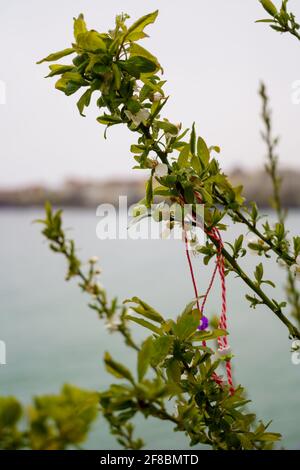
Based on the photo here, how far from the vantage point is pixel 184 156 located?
52 cm

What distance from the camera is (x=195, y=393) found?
49cm

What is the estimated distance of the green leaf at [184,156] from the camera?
0.52m

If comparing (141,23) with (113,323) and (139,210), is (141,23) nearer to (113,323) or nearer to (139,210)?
(139,210)

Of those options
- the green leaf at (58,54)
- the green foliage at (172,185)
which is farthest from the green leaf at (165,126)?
the green leaf at (58,54)

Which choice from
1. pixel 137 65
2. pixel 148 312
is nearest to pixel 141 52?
pixel 137 65

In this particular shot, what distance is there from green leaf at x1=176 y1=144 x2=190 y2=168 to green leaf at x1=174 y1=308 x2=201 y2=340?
0.15 metres

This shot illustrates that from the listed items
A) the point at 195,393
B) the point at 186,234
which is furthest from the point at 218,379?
the point at 186,234

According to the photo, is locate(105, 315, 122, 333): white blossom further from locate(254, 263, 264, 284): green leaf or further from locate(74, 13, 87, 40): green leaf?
locate(74, 13, 87, 40): green leaf

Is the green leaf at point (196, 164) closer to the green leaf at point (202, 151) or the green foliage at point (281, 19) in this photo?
the green leaf at point (202, 151)

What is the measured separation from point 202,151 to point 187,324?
178 mm
